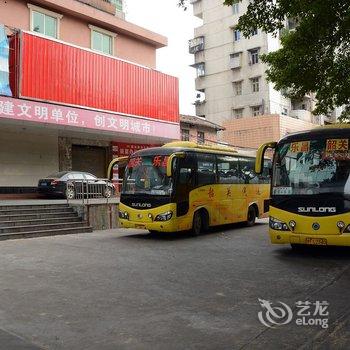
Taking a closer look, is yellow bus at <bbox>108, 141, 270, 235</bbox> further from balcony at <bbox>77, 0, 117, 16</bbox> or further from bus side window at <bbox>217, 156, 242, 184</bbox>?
balcony at <bbox>77, 0, 117, 16</bbox>

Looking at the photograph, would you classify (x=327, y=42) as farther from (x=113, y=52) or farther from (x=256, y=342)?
(x=113, y=52)

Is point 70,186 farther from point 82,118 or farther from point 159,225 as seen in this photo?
point 159,225

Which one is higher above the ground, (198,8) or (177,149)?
(198,8)

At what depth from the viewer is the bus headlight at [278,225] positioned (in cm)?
959

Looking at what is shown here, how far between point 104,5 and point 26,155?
8861mm

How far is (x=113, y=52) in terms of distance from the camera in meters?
23.8

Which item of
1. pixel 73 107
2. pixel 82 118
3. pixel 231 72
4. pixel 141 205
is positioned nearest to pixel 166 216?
pixel 141 205

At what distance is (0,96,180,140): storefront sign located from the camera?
56.2ft

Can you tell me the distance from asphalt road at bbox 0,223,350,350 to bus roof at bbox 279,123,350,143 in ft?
8.50

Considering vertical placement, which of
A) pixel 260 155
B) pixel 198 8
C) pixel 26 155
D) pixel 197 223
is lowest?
pixel 197 223

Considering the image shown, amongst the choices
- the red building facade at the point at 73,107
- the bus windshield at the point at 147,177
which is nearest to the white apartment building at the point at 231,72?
the red building facade at the point at 73,107

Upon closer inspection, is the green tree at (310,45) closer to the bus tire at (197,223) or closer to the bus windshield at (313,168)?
the bus windshield at (313,168)

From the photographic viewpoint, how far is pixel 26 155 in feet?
→ 69.8

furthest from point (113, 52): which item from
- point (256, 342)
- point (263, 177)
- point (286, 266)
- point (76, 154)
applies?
point (256, 342)
